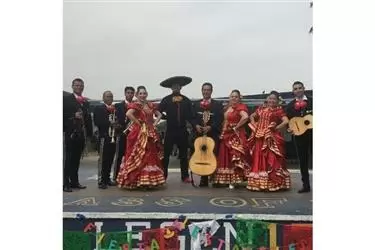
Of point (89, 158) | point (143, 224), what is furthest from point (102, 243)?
point (89, 158)

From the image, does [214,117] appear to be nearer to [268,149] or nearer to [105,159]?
[268,149]

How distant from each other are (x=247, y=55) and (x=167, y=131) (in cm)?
80

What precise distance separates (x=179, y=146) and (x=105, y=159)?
0.52 metres

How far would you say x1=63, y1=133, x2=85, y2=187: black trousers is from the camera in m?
3.01

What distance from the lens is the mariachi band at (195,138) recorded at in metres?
A: 3.03

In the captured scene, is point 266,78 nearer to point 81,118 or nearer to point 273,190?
point 273,190

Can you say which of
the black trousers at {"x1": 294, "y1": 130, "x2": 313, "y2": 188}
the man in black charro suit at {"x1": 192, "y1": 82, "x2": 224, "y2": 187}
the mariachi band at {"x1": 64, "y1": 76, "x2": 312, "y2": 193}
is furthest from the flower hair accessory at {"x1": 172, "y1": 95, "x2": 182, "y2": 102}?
the black trousers at {"x1": 294, "y1": 130, "x2": 313, "y2": 188}

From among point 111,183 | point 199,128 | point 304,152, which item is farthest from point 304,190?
point 111,183

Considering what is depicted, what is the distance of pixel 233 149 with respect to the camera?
3.33 meters

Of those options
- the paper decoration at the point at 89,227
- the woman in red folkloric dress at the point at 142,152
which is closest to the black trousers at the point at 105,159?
the woman in red folkloric dress at the point at 142,152

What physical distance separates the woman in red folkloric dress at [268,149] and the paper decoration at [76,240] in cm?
114

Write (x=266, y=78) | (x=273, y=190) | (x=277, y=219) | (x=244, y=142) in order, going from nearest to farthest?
(x=277, y=219) < (x=266, y=78) < (x=273, y=190) < (x=244, y=142)

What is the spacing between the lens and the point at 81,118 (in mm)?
3061

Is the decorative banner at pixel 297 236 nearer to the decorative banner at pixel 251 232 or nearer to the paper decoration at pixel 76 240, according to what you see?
the decorative banner at pixel 251 232
